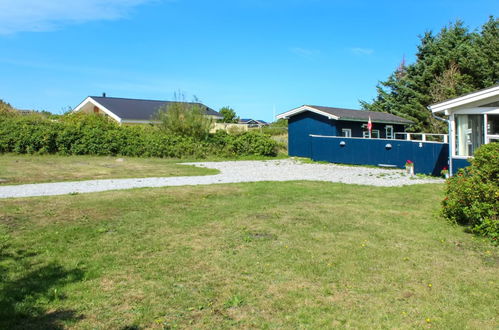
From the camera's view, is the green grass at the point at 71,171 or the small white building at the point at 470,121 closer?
the small white building at the point at 470,121

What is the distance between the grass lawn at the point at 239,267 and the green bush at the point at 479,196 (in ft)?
1.02

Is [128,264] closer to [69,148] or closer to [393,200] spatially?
[393,200]

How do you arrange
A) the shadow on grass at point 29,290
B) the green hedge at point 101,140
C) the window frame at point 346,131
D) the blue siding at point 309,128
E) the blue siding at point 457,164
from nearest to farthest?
the shadow on grass at point 29,290 → the blue siding at point 457,164 → the green hedge at point 101,140 → the blue siding at point 309,128 → the window frame at point 346,131

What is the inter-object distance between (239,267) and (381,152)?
1696 cm

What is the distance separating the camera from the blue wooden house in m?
24.7

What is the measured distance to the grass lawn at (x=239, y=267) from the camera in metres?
3.85

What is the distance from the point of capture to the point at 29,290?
14.2 ft

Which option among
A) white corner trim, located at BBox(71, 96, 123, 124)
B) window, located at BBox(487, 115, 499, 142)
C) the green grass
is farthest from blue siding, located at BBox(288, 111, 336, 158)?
white corner trim, located at BBox(71, 96, 123, 124)

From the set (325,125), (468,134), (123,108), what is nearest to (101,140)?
(325,125)

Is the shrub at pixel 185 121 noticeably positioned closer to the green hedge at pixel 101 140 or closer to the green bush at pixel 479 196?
the green hedge at pixel 101 140

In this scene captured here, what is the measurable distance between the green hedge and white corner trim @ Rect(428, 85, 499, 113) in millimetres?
13269

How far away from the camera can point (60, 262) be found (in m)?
5.20

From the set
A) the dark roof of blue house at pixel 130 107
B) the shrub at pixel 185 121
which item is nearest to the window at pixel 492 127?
the shrub at pixel 185 121

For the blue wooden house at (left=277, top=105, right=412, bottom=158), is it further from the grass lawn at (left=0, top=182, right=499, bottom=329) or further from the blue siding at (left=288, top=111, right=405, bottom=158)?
the grass lawn at (left=0, top=182, right=499, bottom=329)
